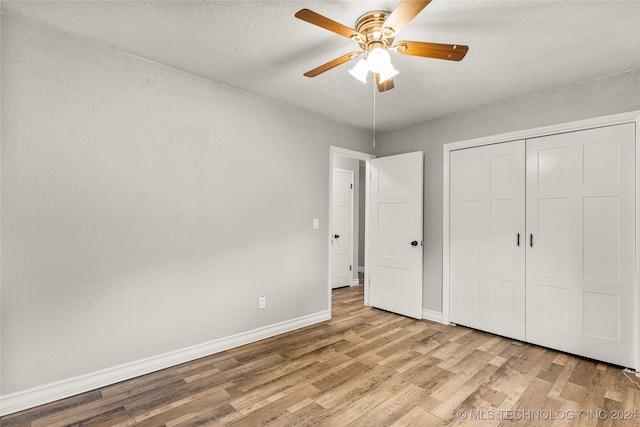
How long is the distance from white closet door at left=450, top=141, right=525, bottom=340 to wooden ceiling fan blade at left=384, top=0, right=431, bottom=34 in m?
2.26

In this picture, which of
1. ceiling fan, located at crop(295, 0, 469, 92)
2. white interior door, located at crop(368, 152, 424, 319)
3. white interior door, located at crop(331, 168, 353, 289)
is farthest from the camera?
white interior door, located at crop(331, 168, 353, 289)

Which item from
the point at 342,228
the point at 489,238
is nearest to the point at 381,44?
the point at 489,238

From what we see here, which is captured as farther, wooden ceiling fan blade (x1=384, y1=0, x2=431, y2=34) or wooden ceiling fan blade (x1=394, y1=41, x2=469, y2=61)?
wooden ceiling fan blade (x1=394, y1=41, x2=469, y2=61)

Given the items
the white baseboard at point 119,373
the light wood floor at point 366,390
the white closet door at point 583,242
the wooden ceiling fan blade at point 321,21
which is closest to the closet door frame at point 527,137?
the white closet door at point 583,242

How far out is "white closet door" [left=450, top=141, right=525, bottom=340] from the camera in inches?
126

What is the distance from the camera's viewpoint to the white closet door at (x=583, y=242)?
2619 millimetres

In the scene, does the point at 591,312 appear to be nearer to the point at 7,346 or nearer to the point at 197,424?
the point at 197,424

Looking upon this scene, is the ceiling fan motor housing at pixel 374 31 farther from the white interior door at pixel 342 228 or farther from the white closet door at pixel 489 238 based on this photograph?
the white interior door at pixel 342 228

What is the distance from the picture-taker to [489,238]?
3.41 meters

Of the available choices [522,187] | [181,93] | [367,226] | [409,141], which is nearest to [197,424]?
[181,93]

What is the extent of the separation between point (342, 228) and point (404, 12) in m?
4.28

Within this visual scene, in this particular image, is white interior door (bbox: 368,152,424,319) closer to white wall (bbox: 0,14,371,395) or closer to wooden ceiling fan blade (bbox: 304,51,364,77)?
white wall (bbox: 0,14,371,395)

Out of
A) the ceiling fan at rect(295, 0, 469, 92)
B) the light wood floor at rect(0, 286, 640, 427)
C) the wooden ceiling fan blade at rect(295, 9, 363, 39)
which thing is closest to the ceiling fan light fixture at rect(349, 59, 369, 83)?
the ceiling fan at rect(295, 0, 469, 92)

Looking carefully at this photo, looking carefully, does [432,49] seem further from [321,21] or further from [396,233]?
[396,233]
